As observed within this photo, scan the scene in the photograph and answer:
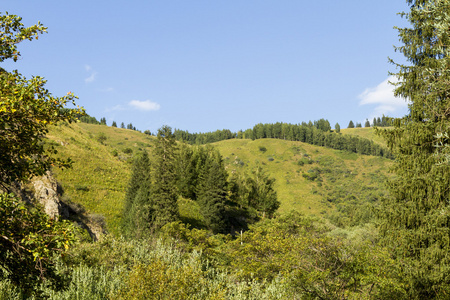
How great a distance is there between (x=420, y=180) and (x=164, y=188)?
40339 mm

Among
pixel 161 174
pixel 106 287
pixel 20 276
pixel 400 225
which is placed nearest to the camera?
pixel 20 276

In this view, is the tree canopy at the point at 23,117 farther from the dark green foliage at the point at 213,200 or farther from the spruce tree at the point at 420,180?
the dark green foliage at the point at 213,200

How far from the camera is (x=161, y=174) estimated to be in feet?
163

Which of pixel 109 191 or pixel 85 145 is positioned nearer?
pixel 109 191

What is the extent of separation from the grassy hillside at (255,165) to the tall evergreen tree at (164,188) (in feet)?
27.1

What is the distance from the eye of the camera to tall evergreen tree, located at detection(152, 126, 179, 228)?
4609 cm

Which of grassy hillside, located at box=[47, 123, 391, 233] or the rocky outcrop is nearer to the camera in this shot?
the rocky outcrop

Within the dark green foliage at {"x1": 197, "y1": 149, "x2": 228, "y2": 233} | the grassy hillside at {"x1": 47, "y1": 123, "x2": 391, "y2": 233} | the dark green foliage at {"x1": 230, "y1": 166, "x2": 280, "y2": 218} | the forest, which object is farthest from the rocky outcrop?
the dark green foliage at {"x1": 230, "y1": 166, "x2": 280, "y2": 218}

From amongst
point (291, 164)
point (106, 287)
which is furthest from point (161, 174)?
point (291, 164)

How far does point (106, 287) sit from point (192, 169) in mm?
58528

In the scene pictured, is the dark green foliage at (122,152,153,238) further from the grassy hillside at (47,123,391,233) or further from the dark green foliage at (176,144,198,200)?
the dark green foliage at (176,144,198,200)

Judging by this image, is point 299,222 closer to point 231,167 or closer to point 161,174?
point 161,174

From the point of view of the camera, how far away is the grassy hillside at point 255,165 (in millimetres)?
54553

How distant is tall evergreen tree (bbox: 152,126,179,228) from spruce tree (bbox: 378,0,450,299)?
3685 centimetres
